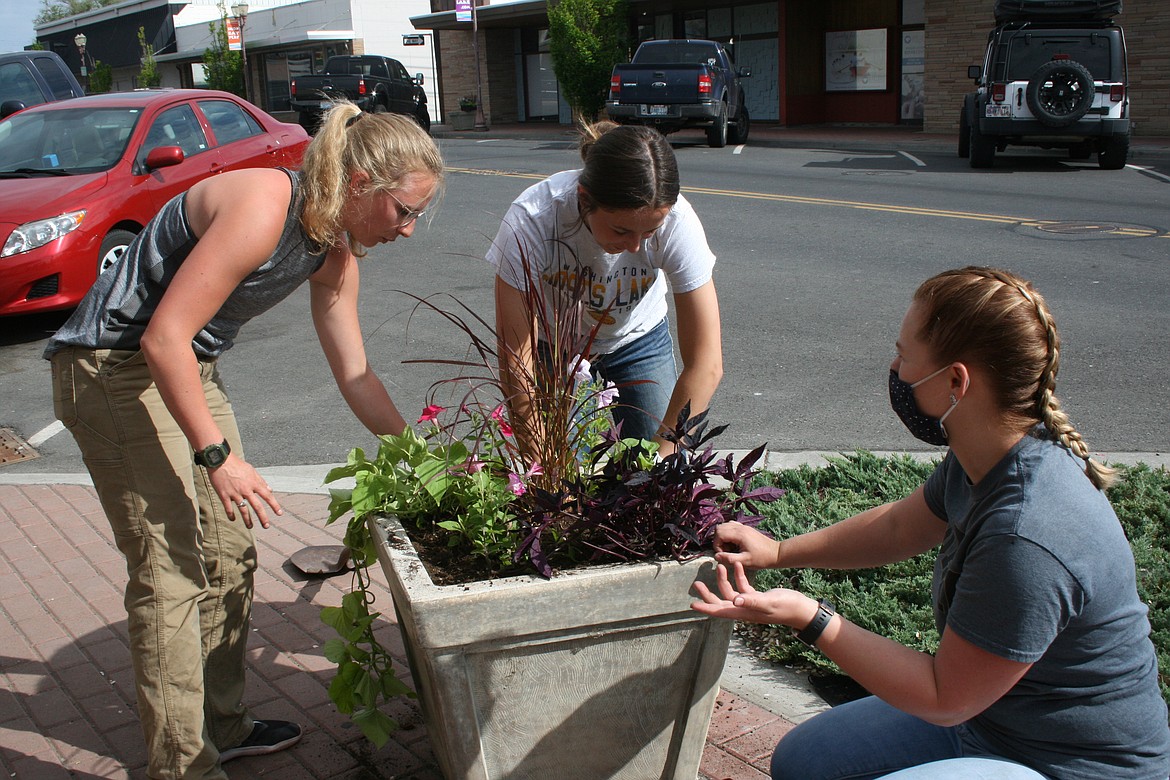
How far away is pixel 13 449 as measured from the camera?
584 cm

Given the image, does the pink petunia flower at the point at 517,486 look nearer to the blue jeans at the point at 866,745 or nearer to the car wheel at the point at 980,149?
the blue jeans at the point at 866,745

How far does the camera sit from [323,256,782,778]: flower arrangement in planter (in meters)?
2.22

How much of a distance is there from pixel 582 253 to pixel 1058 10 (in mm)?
14463

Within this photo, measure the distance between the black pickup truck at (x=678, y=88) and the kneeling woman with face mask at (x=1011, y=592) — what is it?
58.4 feet

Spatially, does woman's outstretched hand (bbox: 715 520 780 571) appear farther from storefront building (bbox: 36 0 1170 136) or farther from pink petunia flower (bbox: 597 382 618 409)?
storefront building (bbox: 36 0 1170 136)

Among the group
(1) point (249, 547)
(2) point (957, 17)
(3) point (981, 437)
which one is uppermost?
(2) point (957, 17)

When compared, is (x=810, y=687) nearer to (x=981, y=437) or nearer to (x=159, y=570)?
(x=981, y=437)

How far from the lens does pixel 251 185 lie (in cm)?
243

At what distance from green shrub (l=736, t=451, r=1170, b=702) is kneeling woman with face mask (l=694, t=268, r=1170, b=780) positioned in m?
1.10

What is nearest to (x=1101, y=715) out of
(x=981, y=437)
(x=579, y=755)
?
(x=981, y=437)

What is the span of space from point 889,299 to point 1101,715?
6.33 metres

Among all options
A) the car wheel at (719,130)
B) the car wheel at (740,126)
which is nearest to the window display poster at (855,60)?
the car wheel at (740,126)

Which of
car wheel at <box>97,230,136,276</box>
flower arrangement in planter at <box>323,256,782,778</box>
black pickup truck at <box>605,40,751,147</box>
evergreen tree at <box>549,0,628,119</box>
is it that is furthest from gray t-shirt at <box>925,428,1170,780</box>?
evergreen tree at <box>549,0,628,119</box>

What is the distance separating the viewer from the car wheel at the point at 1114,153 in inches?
571
